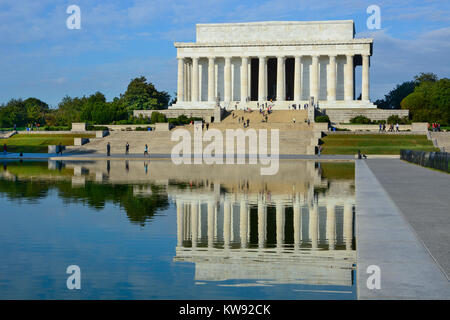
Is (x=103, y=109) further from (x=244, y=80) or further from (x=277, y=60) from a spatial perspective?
(x=277, y=60)

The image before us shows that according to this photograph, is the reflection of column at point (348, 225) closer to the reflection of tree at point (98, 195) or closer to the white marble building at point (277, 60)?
the reflection of tree at point (98, 195)

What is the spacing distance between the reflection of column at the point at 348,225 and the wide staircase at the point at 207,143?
47.5 metres

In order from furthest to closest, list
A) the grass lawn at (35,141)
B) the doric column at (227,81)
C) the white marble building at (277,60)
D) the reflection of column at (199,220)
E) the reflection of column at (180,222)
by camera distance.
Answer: the doric column at (227,81) → the white marble building at (277,60) → the grass lawn at (35,141) → the reflection of column at (199,220) → the reflection of column at (180,222)

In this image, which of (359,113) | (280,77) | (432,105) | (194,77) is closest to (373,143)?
(359,113)

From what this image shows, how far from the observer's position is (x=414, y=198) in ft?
68.0

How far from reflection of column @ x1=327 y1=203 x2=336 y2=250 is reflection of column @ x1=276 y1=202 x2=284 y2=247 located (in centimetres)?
107

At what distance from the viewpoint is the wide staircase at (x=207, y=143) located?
68688mm

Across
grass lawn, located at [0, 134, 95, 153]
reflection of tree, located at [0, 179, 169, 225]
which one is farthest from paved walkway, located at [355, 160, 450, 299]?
grass lawn, located at [0, 134, 95, 153]

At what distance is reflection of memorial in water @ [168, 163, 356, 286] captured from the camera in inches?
408

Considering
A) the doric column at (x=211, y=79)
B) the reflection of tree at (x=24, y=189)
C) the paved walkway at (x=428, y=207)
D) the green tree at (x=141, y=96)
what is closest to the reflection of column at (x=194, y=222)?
the paved walkway at (x=428, y=207)

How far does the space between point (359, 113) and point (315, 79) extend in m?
12.9

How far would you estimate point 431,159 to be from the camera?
139 feet

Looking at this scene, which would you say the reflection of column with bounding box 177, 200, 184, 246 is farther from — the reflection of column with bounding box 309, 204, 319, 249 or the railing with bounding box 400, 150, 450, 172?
the railing with bounding box 400, 150, 450, 172

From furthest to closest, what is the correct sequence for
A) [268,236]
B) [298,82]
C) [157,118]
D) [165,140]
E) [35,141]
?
[298,82] → [157,118] → [35,141] → [165,140] → [268,236]
